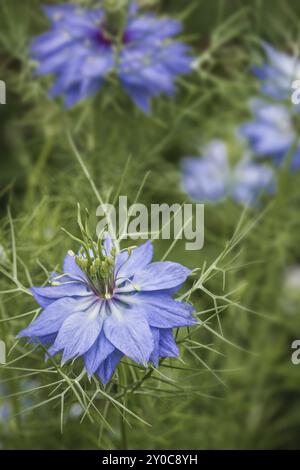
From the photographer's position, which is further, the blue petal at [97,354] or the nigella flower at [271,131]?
the nigella flower at [271,131]

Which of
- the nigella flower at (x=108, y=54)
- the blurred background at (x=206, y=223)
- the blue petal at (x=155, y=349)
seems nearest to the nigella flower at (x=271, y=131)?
the blurred background at (x=206, y=223)

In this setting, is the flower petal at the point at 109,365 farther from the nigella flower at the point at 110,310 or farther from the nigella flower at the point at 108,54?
the nigella flower at the point at 108,54

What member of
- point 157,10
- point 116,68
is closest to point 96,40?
point 116,68

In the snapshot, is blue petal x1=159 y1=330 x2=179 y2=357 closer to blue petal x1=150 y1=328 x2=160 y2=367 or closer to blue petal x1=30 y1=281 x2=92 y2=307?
blue petal x1=150 y1=328 x2=160 y2=367

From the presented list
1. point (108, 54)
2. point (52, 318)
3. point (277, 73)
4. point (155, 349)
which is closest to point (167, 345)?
point (155, 349)

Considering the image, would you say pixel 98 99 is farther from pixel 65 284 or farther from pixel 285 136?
pixel 65 284

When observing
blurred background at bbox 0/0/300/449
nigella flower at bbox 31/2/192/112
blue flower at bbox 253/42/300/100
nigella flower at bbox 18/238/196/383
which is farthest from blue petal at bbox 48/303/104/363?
blue flower at bbox 253/42/300/100

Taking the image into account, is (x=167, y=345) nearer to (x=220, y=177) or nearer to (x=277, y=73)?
(x=277, y=73)
